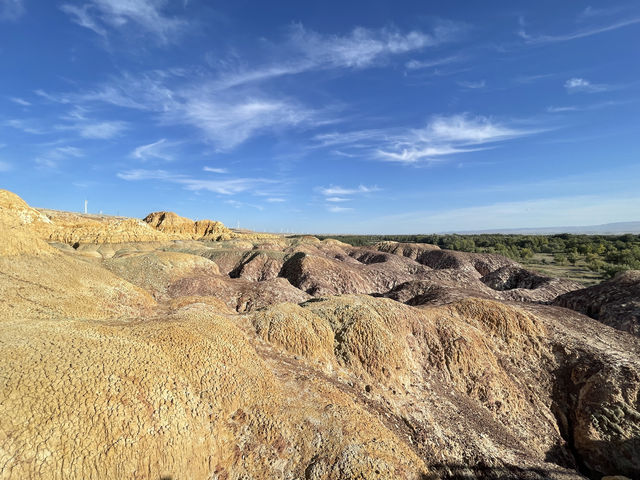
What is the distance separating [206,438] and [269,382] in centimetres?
258

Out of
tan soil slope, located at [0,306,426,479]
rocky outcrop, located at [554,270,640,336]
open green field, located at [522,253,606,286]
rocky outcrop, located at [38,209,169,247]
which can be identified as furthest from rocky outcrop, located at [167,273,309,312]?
open green field, located at [522,253,606,286]

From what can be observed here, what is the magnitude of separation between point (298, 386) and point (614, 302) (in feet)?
79.7

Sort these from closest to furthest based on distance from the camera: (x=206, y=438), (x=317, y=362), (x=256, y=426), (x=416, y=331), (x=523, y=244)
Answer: (x=206, y=438) < (x=256, y=426) < (x=317, y=362) < (x=416, y=331) < (x=523, y=244)

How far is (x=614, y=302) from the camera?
2139 centimetres

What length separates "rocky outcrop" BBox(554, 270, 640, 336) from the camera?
19.0 metres

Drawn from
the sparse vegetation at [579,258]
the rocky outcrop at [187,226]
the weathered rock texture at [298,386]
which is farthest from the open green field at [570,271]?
the rocky outcrop at [187,226]

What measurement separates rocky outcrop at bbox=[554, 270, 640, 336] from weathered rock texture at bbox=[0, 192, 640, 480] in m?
0.38

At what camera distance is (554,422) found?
1265 centimetres

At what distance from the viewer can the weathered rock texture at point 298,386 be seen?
6.33 m

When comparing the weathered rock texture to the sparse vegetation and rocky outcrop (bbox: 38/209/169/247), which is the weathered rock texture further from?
the sparse vegetation

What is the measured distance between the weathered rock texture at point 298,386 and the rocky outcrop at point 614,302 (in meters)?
0.38

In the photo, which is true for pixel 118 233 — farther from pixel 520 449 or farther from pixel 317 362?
pixel 520 449

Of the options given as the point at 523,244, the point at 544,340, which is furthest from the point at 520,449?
the point at 523,244

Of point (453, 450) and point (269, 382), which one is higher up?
point (269, 382)
